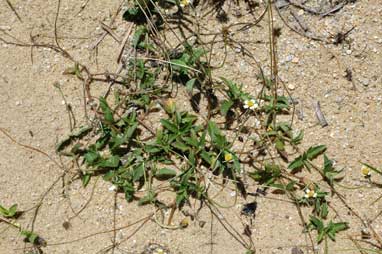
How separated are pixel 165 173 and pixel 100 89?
0.67 meters

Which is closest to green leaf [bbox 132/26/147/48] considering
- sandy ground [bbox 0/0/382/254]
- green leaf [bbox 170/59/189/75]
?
sandy ground [bbox 0/0/382/254]

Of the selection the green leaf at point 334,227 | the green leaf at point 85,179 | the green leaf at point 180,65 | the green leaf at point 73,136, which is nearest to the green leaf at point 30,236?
the green leaf at point 85,179

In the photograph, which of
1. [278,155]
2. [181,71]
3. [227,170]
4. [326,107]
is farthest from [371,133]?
[181,71]

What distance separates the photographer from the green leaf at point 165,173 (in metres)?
3.52

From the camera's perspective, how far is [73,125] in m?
3.66

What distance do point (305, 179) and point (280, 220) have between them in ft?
0.92

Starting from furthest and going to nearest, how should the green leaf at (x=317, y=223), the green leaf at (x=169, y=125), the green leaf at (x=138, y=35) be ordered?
the green leaf at (x=138, y=35) → the green leaf at (x=169, y=125) → the green leaf at (x=317, y=223)

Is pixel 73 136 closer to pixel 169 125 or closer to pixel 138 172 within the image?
pixel 138 172

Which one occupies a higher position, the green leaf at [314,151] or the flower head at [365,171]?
the green leaf at [314,151]

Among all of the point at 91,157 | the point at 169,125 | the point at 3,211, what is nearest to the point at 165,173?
the point at 169,125

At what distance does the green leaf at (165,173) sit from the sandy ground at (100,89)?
0.70 ft

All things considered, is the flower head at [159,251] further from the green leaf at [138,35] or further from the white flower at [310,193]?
the green leaf at [138,35]

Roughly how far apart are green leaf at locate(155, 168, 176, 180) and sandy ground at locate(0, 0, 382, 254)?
212 mm

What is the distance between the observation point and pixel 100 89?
3699mm
